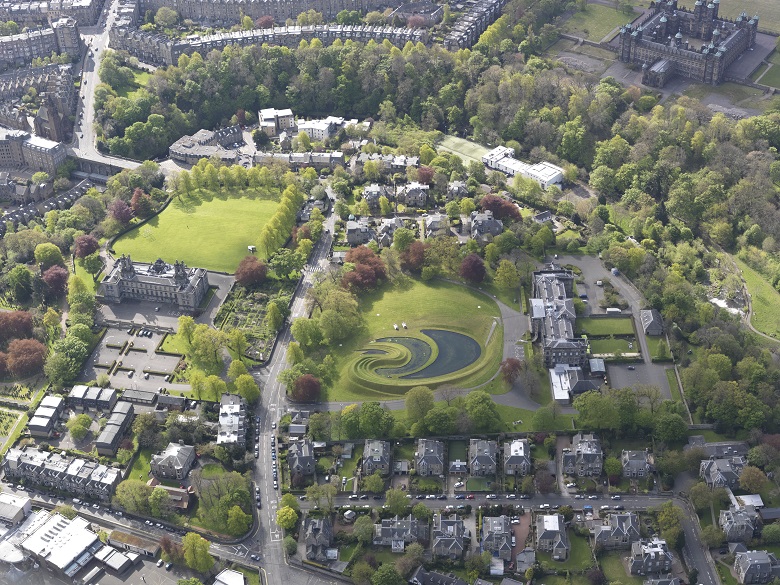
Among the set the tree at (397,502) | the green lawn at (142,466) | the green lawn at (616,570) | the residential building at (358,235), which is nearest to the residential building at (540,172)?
the residential building at (358,235)

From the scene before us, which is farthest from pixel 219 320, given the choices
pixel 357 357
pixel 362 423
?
pixel 362 423

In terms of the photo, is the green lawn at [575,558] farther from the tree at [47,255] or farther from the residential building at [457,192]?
the tree at [47,255]

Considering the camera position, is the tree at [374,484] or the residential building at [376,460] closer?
the tree at [374,484]

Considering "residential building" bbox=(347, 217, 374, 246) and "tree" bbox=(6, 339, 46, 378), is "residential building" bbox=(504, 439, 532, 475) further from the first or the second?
"tree" bbox=(6, 339, 46, 378)

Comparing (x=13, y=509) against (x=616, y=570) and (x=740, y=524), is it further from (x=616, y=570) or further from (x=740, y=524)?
(x=740, y=524)

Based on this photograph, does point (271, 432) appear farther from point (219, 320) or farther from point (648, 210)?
point (648, 210)

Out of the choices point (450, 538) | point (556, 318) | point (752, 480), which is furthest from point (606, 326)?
point (450, 538)
